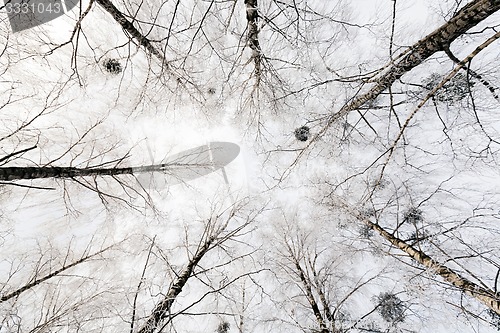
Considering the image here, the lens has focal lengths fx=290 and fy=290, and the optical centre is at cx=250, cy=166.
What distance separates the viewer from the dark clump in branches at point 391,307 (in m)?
6.41

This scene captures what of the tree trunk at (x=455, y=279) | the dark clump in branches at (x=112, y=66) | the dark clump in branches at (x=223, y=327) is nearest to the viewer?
the tree trunk at (x=455, y=279)

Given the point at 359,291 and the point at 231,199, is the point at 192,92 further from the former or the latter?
the point at 359,291

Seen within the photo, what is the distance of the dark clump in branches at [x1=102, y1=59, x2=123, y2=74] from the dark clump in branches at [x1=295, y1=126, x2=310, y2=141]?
13.3 feet

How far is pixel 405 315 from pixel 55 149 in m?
8.33

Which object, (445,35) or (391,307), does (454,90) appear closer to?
(445,35)

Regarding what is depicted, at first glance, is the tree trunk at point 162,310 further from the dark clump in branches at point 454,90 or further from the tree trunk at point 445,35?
the dark clump in branches at point 454,90

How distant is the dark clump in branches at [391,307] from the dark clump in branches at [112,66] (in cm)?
764

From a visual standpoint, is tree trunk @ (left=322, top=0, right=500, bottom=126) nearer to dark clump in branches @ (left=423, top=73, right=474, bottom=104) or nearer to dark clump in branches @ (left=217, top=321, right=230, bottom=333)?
dark clump in branches @ (left=423, top=73, right=474, bottom=104)

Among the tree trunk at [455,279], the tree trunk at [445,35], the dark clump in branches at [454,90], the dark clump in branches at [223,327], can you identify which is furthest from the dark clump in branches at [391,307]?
the tree trunk at [445,35]

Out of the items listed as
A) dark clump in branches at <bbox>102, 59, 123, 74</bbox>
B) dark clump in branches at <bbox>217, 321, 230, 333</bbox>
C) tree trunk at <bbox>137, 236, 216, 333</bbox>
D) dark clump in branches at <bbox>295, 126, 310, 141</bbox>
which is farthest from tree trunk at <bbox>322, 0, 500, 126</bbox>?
dark clump in branches at <bbox>217, 321, 230, 333</bbox>

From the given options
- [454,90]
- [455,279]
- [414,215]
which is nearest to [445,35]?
[454,90]

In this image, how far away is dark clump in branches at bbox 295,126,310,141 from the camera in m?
6.34

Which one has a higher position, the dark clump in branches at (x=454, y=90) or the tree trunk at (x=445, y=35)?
the dark clump in branches at (x=454, y=90)

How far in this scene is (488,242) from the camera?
548 cm
